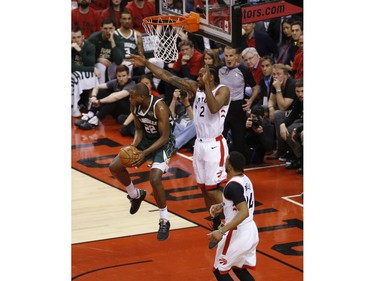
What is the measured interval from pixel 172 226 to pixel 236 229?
2.64 m

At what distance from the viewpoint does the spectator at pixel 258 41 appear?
12922 mm

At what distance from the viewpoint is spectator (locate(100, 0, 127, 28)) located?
15.6 m

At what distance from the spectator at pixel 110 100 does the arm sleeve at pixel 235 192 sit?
261 inches

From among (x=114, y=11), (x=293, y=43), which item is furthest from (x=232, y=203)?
(x=114, y=11)

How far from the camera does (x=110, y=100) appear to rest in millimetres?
13344

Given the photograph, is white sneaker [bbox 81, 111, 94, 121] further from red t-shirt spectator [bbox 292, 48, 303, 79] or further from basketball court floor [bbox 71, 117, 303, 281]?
red t-shirt spectator [bbox 292, 48, 303, 79]

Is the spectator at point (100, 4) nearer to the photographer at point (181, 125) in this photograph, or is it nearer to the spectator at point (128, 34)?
the spectator at point (128, 34)

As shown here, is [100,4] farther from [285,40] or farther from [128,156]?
[128,156]

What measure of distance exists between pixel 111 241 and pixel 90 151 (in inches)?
144

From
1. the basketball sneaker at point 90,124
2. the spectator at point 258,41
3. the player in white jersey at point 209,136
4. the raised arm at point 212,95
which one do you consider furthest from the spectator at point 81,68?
the raised arm at point 212,95

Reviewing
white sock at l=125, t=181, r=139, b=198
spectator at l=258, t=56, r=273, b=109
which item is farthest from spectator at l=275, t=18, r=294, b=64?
white sock at l=125, t=181, r=139, b=198

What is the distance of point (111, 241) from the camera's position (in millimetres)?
9023
